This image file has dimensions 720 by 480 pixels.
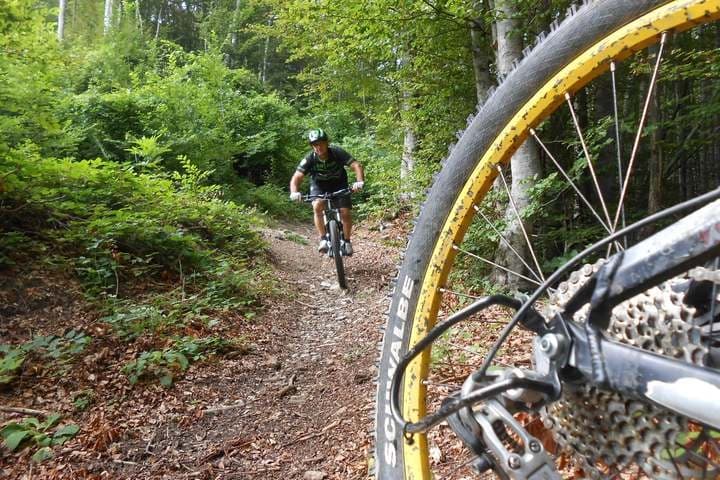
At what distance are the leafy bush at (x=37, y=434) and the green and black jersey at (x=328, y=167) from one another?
163 inches

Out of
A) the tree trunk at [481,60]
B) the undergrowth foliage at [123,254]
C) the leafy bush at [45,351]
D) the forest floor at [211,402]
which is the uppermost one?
the tree trunk at [481,60]

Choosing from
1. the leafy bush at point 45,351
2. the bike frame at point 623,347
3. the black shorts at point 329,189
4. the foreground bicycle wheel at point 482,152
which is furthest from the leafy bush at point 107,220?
the bike frame at point 623,347

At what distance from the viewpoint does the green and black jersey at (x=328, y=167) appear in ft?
20.4

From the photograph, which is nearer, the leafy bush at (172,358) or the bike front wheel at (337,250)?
the leafy bush at (172,358)

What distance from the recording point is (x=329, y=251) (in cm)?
610

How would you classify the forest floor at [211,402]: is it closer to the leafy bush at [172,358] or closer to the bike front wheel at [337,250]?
the leafy bush at [172,358]

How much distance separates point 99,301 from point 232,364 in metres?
1.41

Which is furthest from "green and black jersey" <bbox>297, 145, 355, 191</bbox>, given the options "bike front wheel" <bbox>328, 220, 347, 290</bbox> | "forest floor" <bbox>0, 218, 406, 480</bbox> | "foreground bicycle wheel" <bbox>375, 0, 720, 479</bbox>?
"foreground bicycle wheel" <bbox>375, 0, 720, 479</bbox>

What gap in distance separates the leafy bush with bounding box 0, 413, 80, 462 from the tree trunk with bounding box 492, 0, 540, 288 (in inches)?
133

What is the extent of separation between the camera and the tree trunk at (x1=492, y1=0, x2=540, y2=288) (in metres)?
3.98

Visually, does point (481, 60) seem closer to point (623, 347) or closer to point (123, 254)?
point (123, 254)

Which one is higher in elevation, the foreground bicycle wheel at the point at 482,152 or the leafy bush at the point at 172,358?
the foreground bicycle wheel at the point at 482,152

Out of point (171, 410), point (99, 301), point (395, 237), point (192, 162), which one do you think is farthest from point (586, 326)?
point (192, 162)

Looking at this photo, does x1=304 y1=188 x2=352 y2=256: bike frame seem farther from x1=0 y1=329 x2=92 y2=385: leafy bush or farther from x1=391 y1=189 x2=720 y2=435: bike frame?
x1=391 y1=189 x2=720 y2=435: bike frame
